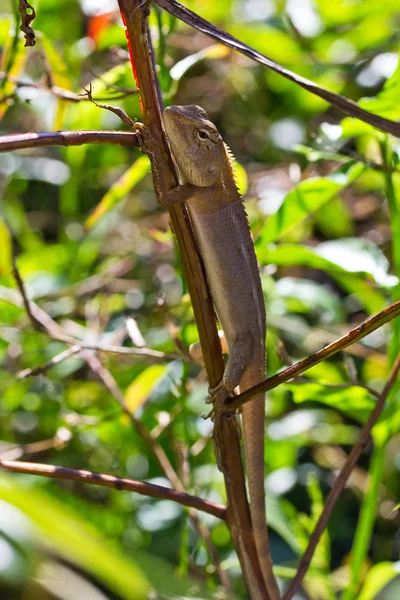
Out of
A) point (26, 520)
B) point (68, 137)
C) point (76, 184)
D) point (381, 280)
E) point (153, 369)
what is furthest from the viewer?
point (76, 184)

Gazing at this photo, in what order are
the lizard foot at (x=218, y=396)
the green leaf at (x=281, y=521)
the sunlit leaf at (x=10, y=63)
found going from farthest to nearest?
the green leaf at (x=281, y=521) → the sunlit leaf at (x=10, y=63) → the lizard foot at (x=218, y=396)

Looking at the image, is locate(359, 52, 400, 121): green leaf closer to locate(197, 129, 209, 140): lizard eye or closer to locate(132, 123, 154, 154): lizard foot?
locate(197, 129, 209, 140): lizard eye

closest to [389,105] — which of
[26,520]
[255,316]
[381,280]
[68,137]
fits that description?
[381,280]

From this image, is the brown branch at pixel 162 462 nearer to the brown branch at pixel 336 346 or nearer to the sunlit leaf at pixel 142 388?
the sunlit leaf at pixel 142 388

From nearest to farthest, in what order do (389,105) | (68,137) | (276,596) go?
(68,137), (276,596), (389,105)

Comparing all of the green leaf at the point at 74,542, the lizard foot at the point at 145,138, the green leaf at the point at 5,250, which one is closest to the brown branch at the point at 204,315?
the lizard foot at the point at 145,138

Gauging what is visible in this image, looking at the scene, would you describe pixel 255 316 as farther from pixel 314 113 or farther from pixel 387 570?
pixel 314 113

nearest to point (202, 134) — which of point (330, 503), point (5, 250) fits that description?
point (330, 503)
